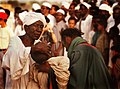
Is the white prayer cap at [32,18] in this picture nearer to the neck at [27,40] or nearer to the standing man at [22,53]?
the standing man at [22,53]

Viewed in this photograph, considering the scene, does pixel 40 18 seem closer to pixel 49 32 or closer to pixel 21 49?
pixel 21 49

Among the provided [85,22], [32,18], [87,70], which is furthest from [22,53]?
[85,22]

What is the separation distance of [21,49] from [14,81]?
1.44 feet

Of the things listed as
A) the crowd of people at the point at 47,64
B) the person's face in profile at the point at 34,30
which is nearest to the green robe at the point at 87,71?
the crowd of people at the point at 47,64

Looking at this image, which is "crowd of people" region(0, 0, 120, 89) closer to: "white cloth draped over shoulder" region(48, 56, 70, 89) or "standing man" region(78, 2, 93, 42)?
"white cloth draped over shoulder" region(48, 56, 70, 89)

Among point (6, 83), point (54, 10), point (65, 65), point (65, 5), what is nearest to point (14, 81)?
→ point (6, 83)

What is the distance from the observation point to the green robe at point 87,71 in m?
4.48

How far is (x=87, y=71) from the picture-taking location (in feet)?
14.7

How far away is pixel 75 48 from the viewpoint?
4.65 m

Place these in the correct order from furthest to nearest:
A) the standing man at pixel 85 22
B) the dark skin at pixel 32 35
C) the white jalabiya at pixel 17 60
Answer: the standing man at pixel 85 22 < the dark skin at pixel 32 35 < the white jalabiya at pixel 17 60

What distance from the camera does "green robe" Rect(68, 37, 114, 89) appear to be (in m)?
4.48

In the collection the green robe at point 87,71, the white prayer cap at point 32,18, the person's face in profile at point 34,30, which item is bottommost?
the green robe at point 87,71

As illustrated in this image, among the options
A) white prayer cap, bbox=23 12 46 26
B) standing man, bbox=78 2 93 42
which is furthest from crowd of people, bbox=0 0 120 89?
standing man, bbox=78 2 93 42

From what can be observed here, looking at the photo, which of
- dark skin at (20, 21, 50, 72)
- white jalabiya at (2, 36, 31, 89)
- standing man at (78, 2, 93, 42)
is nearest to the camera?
white jalabiya at (2, 36, 31, 89)
